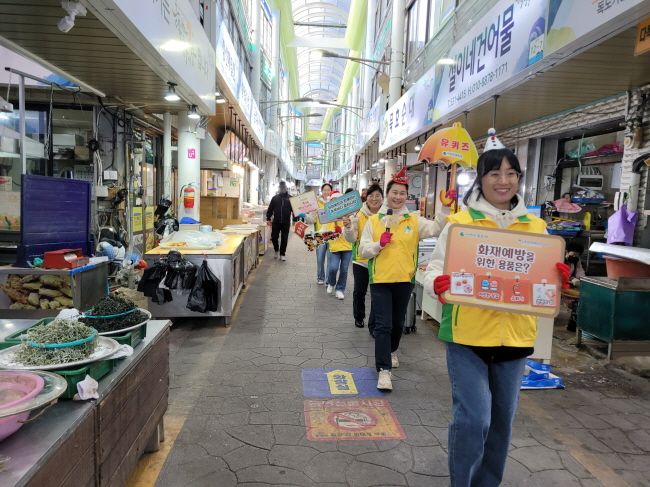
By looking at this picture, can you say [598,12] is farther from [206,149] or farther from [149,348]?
[206,149]

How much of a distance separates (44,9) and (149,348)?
330cm

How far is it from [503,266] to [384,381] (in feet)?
6.89

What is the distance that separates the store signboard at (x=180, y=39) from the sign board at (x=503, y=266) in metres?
3.57

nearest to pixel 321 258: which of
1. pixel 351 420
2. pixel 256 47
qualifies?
pixel 351 420

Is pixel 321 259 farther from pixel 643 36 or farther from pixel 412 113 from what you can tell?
pixel 643 36

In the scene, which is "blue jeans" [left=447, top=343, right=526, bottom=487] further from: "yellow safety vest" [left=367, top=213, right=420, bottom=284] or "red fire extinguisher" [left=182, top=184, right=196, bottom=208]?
"red fire extinguisher" [left=182, top=184, right=196, bottom=208]

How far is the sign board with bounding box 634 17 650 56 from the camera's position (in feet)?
11.8

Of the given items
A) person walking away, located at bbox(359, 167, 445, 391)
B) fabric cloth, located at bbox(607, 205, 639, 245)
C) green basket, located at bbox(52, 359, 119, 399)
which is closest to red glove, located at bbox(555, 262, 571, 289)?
person walking away, located at bbox(359, 167, 445, 391)

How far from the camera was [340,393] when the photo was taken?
395cm

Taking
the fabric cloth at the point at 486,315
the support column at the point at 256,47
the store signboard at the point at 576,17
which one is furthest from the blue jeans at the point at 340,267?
the support column at the point at 256,47

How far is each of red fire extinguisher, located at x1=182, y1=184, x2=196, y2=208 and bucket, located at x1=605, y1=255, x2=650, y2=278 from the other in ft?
23.9

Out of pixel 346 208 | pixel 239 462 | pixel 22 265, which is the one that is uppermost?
pixel 346 208

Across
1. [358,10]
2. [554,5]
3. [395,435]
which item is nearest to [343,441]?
[395,435]

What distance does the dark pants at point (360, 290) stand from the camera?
5469 mm
